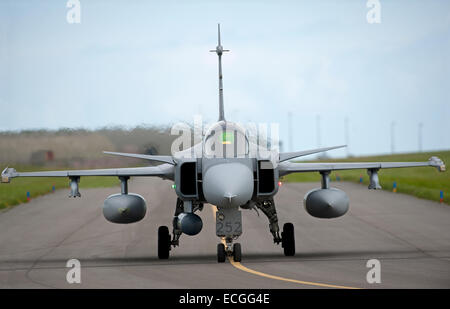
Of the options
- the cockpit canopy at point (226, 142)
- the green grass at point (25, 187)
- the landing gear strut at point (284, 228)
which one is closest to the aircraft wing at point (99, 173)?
the cockpit canopy at point (226, 142)

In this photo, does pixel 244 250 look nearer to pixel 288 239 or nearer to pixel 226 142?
pixel 288 239

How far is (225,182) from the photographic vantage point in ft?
49.0

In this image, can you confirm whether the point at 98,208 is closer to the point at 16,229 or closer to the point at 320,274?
the point at 16,229

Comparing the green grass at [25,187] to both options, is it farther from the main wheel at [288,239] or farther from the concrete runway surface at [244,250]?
the main wheel at [288,239]

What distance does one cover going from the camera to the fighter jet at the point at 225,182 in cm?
1524

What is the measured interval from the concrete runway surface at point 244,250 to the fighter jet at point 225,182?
807 millimetres

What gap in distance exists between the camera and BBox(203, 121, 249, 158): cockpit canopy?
16.2 m

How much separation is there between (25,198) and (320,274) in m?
28.7

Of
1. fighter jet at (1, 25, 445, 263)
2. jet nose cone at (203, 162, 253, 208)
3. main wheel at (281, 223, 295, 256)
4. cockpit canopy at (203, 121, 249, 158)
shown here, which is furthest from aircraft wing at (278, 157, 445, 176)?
jet nose cone at (203, 162, 253, 208)

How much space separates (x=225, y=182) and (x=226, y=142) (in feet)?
5.40

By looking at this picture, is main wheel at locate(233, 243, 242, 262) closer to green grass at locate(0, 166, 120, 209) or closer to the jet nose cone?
the jet nose cone

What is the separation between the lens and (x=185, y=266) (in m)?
16.2

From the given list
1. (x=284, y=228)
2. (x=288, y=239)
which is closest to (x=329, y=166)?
(x=284, y=228)
